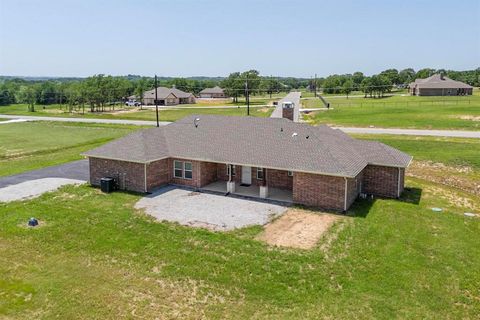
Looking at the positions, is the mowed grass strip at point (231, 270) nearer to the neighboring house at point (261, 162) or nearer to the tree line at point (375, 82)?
the neighboring house at point (261, 162)

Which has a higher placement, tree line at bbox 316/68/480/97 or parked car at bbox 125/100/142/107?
tree line at bbox 316/68/480/97

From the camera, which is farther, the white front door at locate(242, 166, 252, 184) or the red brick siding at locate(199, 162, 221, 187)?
the white front door at locate(242, 166, 252, 184)

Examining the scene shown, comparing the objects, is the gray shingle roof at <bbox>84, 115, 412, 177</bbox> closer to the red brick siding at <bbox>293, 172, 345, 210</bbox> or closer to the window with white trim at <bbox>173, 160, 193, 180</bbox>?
the red brick siding at <bbox>293, 172, 345, 210</bbox>

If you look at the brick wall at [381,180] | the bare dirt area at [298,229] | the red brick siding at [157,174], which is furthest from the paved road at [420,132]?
the bare dirt area at [298,229]

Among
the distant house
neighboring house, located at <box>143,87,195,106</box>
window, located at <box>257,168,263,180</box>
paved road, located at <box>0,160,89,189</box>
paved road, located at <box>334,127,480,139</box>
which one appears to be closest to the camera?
window, located at <box>257,168,263,180</box>

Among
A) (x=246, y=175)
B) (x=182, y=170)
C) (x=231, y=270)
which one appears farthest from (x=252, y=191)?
(x=231, y=270)

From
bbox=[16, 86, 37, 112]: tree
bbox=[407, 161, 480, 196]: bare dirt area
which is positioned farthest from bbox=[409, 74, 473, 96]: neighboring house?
bbox=[16, 86, 37, 112]: tree

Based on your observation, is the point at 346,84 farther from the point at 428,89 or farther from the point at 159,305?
the point at 159,305

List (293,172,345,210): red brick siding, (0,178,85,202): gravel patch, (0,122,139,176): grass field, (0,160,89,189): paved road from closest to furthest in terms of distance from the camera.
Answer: (293,172,345,210): red brick siding → (0,178,85,202): gravel patch → (0,160,89,189): paved road → (0,122,139,176): grass field

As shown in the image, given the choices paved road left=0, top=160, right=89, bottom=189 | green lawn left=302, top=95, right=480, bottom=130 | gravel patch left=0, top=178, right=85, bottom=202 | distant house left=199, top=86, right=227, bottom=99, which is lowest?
gravel patch left=0, top=178, right=85, bottom=202
